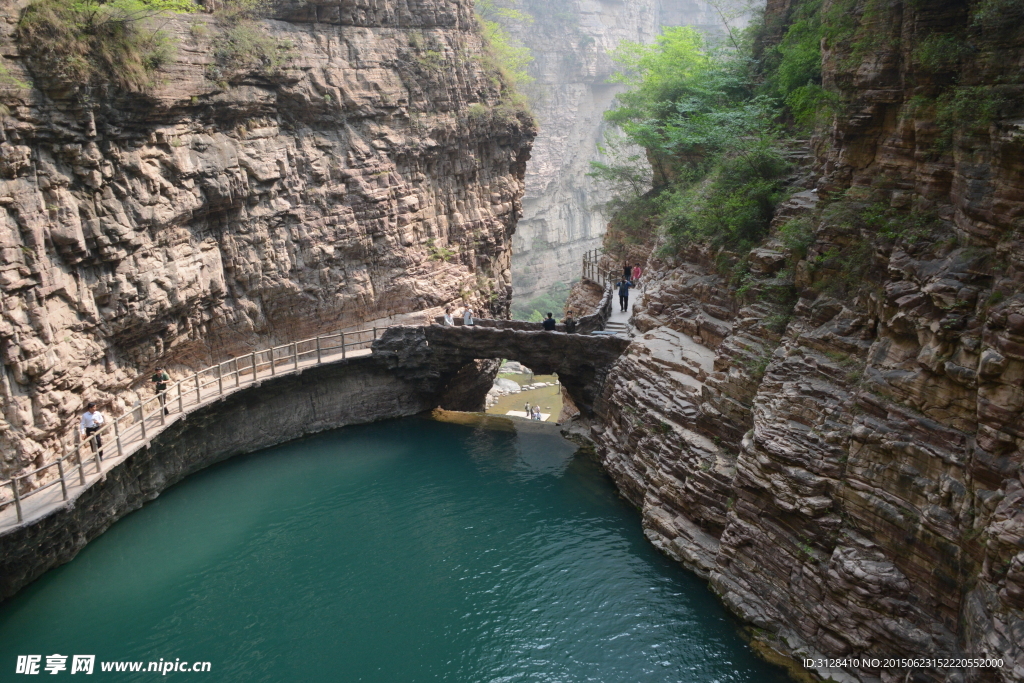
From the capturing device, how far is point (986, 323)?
37.6ft

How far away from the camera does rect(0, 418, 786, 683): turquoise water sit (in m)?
15.0

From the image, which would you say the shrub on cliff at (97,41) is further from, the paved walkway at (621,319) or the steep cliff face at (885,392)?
the steep cliff face at (885,392)

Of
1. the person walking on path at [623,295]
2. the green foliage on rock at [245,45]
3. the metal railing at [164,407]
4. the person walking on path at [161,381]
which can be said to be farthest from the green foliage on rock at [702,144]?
the person walking on path at [161,381]

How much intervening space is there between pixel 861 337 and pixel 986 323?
3.89 metres

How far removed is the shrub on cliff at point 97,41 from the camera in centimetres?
1856

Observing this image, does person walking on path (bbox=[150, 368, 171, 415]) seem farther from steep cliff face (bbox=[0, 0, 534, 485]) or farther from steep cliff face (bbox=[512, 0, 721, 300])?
steep cliff face (bbox=[512, 0, 721, 300])

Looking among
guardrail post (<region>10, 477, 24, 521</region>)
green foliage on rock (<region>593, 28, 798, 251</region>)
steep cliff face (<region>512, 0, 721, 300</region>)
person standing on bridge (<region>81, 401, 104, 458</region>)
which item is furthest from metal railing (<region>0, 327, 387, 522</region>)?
steep cliff face (<region>512, 0, 721, 300</region>)

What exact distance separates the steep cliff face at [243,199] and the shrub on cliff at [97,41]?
1.20 ft

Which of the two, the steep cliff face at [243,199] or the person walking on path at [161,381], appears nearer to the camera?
the steep cliff face at [243,199]

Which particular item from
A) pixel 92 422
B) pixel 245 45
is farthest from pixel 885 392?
pixel 245 45

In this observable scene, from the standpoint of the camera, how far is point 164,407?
2167 cm

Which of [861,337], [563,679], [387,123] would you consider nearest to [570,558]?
[563,679]

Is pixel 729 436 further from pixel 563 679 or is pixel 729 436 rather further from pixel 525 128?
pixel 525 128

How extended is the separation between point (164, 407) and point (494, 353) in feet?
37.6
